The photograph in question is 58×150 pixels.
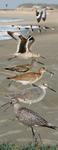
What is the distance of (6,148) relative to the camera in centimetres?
711

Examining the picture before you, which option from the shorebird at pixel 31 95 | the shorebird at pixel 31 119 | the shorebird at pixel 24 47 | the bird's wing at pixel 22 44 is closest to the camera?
the shorebird at pixel 31 119

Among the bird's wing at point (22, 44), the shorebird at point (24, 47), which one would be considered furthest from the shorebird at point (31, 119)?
the bird's wing at point (22, 44)

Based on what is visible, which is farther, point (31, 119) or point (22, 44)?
point (22, 44)

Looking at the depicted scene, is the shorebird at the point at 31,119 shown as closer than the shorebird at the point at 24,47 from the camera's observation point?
Yes

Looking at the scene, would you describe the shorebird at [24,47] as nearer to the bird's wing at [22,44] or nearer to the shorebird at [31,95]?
the bird's wing at [22,44]

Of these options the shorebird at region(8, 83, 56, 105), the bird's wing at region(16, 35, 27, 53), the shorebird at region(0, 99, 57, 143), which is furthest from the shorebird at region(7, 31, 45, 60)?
the shorebird at region(0, 99, 57, 143)

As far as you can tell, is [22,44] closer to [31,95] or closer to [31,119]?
[31,95]

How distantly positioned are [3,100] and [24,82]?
3.48 ft

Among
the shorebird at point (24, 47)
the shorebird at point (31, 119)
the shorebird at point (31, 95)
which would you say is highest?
the shorebird at point (31, 119)

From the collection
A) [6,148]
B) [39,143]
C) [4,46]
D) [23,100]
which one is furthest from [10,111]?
[4,46]

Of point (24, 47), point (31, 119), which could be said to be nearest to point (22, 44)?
point (24, 47)

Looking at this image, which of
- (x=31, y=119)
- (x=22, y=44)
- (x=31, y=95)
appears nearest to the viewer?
(x=31, y=119)

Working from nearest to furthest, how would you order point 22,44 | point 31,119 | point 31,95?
1. point 31,119
2. point 31,95
3. point 22,44

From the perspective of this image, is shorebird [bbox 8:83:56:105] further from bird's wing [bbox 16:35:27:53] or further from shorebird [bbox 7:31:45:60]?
bird's wing [bbox 16:35:27:53]
